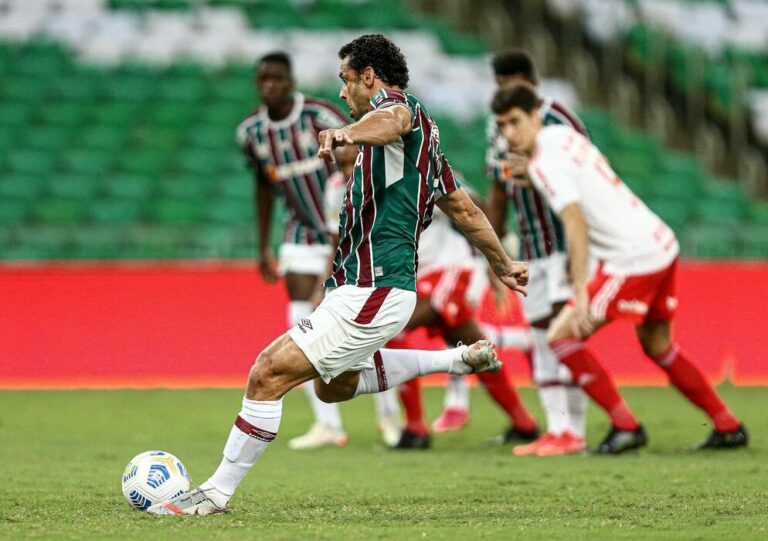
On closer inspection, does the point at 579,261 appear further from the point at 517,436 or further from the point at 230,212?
the point at 230,212

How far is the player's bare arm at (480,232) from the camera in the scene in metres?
5.98

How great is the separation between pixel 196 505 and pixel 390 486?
1.36 m

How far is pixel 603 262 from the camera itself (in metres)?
8.07

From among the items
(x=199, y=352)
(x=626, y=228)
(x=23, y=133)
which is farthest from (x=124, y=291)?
(x=626, y=228)

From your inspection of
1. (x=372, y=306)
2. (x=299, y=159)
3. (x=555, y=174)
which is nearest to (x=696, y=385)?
(x=555, y=174)

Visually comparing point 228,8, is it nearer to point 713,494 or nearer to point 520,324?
point 520,324

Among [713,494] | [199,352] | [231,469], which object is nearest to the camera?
[231,469]

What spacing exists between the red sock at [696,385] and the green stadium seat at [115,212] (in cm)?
913

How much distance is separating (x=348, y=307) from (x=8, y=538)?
1.70m

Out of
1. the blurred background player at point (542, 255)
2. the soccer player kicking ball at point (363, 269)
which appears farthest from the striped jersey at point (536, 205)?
the soccer player kicking ball at point (363, 269)

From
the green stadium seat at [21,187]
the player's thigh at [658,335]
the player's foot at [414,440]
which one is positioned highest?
the green stadium seat at [21,187]

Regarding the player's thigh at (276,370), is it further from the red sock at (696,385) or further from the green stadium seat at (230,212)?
the green stadium seat at (230,212)

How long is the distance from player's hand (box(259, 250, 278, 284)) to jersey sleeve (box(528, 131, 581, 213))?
9.71ft

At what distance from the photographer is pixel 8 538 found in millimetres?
4867
